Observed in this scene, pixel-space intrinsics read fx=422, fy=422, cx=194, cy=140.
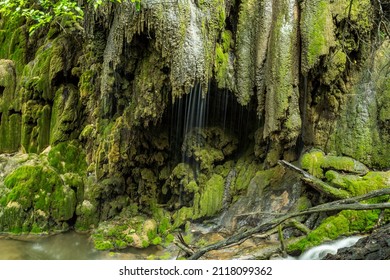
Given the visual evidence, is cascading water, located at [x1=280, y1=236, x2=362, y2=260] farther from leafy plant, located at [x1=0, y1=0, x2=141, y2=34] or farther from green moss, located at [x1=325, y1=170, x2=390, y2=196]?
leafy plant, located at [x1=0, y1=0, x2=141, y2=34]

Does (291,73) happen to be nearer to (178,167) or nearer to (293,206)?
(293,206)

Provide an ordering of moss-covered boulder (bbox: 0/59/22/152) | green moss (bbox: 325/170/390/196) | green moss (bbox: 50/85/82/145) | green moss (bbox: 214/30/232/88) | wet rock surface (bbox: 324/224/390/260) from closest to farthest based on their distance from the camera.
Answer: wet rock surface (bbox: 324/224/390/260) < green moss (bbox: 325/170/390/196) < green moss (bbox: 214/30/232/88) < green moss (bbox: 50/85/82/145) < moss-covered boulder (bbox: 0/59/22/152)

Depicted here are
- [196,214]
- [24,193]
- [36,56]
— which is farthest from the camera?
[36,56]

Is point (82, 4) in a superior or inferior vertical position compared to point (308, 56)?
superior

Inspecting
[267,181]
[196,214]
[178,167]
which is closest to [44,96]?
[178,167]

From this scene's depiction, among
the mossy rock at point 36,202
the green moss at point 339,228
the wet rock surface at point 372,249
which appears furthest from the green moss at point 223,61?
the wet rock surface at point 372,249

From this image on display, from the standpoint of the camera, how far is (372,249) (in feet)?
11.9

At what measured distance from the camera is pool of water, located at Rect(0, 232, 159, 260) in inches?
328

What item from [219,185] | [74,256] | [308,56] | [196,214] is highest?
[308,56]

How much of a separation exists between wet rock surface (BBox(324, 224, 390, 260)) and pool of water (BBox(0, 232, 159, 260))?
5.23 m

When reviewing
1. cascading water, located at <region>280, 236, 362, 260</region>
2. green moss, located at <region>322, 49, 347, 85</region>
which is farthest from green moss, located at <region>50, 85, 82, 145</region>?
cascading water, located at <region>280, 236, 362, 260</region>

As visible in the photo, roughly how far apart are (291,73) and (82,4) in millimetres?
4945

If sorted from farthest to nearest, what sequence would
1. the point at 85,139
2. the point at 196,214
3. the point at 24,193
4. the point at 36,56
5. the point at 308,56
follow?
1. the point at 36,56
2. the point at 85,139
3. the point at 24,193
4. the point at 196,214
5. the point at 308,56

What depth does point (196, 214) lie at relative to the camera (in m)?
9.15
